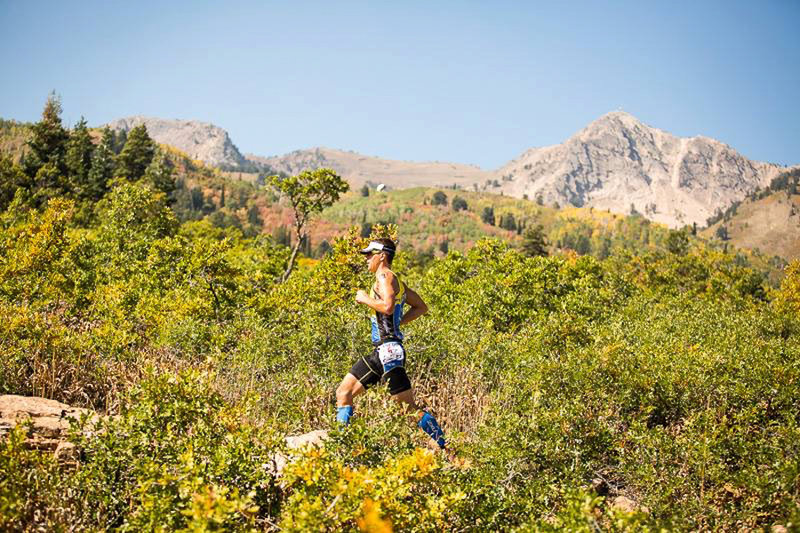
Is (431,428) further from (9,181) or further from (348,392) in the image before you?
(9,181)

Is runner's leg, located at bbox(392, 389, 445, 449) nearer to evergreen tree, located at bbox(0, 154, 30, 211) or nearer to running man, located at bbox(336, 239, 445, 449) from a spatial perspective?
running man, located at bbox(336, 239, 445, 449)

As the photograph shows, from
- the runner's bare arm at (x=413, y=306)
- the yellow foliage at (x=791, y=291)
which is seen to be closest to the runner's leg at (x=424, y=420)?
the runner's bare arm at (x=413, y=306)

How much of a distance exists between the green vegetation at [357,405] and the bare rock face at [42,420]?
9.4 inches

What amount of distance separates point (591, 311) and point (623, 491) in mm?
10142

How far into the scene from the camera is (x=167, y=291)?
1141 cm

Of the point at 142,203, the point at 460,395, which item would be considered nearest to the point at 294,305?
the point at 460,395

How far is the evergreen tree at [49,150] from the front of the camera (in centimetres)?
4816

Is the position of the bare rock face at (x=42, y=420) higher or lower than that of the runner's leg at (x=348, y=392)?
lower

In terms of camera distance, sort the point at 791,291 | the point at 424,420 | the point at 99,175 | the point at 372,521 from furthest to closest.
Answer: the point at 99,175 < the point at 791,291 < the point at 424,420 < the point at 372,521

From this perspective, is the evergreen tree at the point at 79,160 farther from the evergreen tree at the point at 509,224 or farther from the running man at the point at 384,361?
the evergreen tree at the point at 509,224

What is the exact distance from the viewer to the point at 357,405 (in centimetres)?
647

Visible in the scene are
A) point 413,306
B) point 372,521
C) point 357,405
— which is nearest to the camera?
point 372,521

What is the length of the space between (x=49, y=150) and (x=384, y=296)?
59.3 meters

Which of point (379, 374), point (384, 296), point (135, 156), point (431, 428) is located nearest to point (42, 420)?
point (379, 374)
